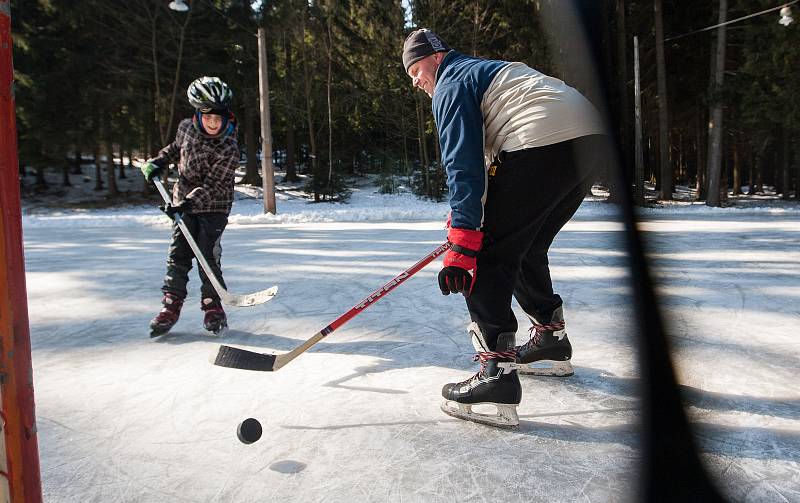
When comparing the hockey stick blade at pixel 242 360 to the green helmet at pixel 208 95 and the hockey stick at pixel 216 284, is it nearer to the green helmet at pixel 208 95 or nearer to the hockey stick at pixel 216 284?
the hockey stick at pixel 216 284

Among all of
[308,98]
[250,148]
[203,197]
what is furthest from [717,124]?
[203,197]

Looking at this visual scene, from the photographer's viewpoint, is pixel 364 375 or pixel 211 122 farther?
pixel 211 122

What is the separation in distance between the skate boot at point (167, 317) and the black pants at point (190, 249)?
0.14ft

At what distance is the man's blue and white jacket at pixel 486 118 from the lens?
207 centimetres

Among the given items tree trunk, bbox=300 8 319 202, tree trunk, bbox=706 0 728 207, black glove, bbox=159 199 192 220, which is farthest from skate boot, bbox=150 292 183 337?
tree trunk, bbox=706 0 728 207

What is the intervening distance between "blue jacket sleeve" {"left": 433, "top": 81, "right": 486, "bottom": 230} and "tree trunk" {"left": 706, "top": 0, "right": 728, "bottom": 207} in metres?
16.7

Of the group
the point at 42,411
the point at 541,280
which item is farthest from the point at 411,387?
the point at 42,411

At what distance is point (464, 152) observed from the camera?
207cm

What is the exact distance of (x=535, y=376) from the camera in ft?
9.18

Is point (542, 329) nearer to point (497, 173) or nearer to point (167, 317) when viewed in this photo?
point (497, 173)

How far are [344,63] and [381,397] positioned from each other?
21108 mm

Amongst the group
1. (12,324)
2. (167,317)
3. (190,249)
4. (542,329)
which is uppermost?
(12,324)

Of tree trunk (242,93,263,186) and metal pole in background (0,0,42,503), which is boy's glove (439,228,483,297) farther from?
tree trunk (242,93,263,186)

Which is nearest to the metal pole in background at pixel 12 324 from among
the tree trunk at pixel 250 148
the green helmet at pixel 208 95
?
the green helmet at pixel 208 95
